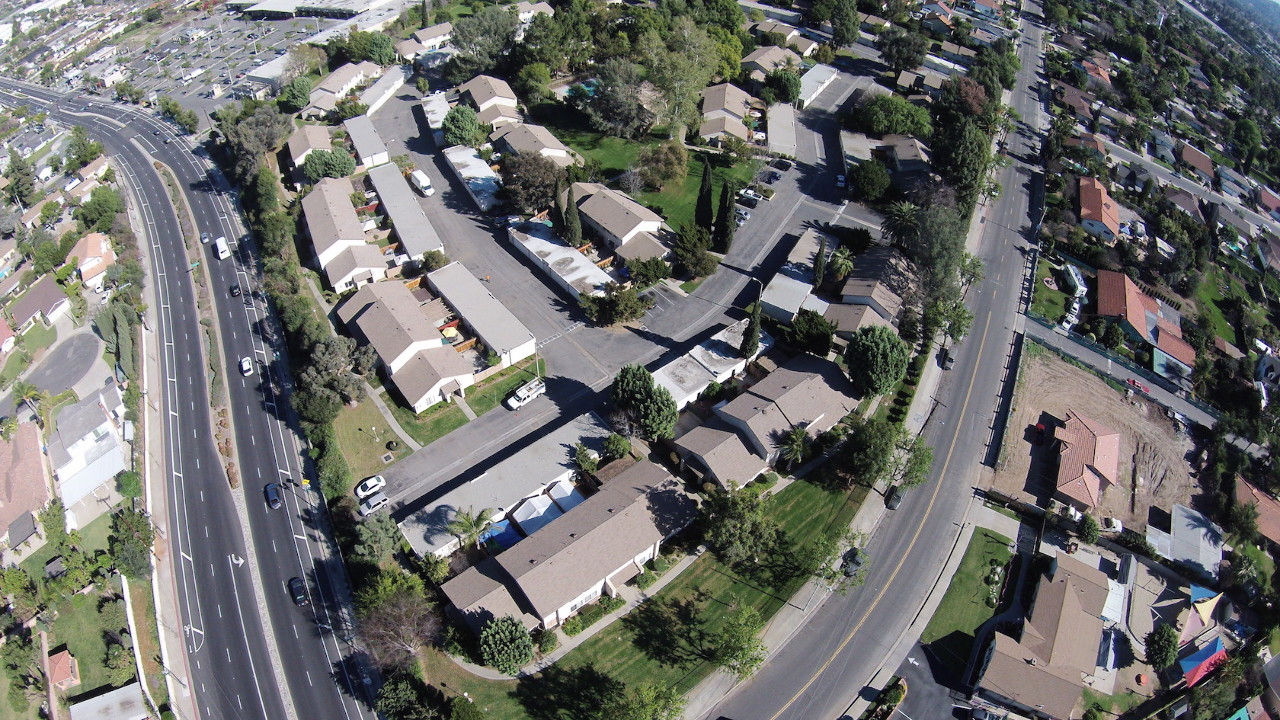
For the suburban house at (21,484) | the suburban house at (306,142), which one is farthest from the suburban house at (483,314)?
the suburban house at (21,484)

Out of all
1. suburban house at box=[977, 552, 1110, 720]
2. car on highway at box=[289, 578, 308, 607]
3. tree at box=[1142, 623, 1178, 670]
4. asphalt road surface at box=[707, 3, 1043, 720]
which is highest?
car on highway at box=[289, 578, 308, 607]

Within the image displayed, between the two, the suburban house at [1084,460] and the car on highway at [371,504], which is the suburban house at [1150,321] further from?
the car on highway at [371,504]

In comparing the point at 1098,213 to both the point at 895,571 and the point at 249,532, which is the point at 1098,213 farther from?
the point at 249,532

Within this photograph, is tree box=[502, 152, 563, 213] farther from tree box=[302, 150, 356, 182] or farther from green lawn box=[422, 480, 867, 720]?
green lawn box=[422, 480, 867, 720]

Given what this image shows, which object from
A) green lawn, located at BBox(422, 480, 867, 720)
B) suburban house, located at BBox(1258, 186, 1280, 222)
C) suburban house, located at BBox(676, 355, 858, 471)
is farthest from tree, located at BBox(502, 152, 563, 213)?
suburban house, located at BBox(1258, 186, 1280, 222)

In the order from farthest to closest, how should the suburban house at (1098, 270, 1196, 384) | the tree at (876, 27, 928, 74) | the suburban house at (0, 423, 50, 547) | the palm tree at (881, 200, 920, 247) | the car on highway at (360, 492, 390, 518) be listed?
the tree at (876, 27, 928, 74)
the suburban house at (1098, 270, 1196, 384)
the palm tree at (881, 200, 920, 247)
the car on highway at (360, 492, 390, 518)
the suburban house at (0, 423, 50, 547)

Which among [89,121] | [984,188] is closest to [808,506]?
[984,188]
